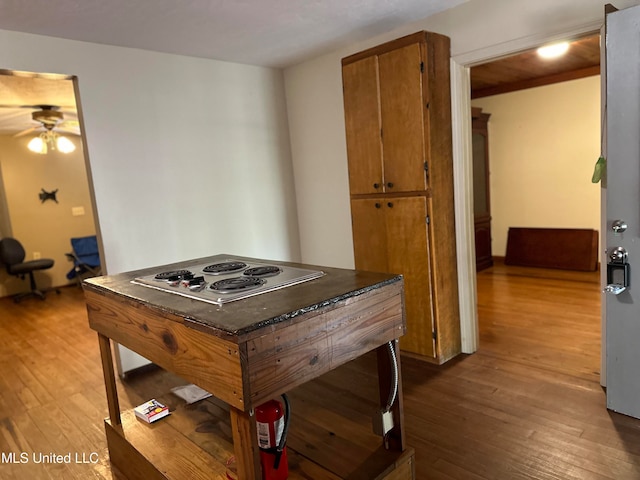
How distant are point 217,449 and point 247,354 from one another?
0.92 metres

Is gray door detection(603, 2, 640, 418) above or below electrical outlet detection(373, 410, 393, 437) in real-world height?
above

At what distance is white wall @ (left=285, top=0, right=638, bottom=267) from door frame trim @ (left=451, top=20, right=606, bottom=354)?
24mm

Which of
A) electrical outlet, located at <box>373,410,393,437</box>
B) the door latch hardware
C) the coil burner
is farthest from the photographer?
the door latch hardware

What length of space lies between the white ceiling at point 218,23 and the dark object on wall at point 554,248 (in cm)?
368

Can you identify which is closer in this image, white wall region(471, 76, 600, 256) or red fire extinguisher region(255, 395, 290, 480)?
red fire extinguisher region(255, 395, 290, 480)

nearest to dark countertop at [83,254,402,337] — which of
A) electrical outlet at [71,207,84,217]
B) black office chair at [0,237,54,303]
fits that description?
black office chair at [0,237,54,303]

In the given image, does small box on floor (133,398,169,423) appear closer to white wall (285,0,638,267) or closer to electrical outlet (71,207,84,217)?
white wall (285,0,638,267)

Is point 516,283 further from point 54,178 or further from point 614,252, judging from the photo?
point 54,178

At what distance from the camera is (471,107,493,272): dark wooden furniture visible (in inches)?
222

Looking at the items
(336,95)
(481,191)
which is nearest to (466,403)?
(336,95)

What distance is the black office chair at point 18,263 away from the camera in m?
5.69

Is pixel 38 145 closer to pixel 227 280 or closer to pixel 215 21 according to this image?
pixel 215 21

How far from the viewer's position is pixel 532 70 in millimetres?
4895

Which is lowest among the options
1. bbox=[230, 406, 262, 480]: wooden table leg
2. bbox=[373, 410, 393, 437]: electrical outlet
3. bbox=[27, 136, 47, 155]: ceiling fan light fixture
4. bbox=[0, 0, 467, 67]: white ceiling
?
bbox=[373, 410, 393, 437]: electrical outlet
